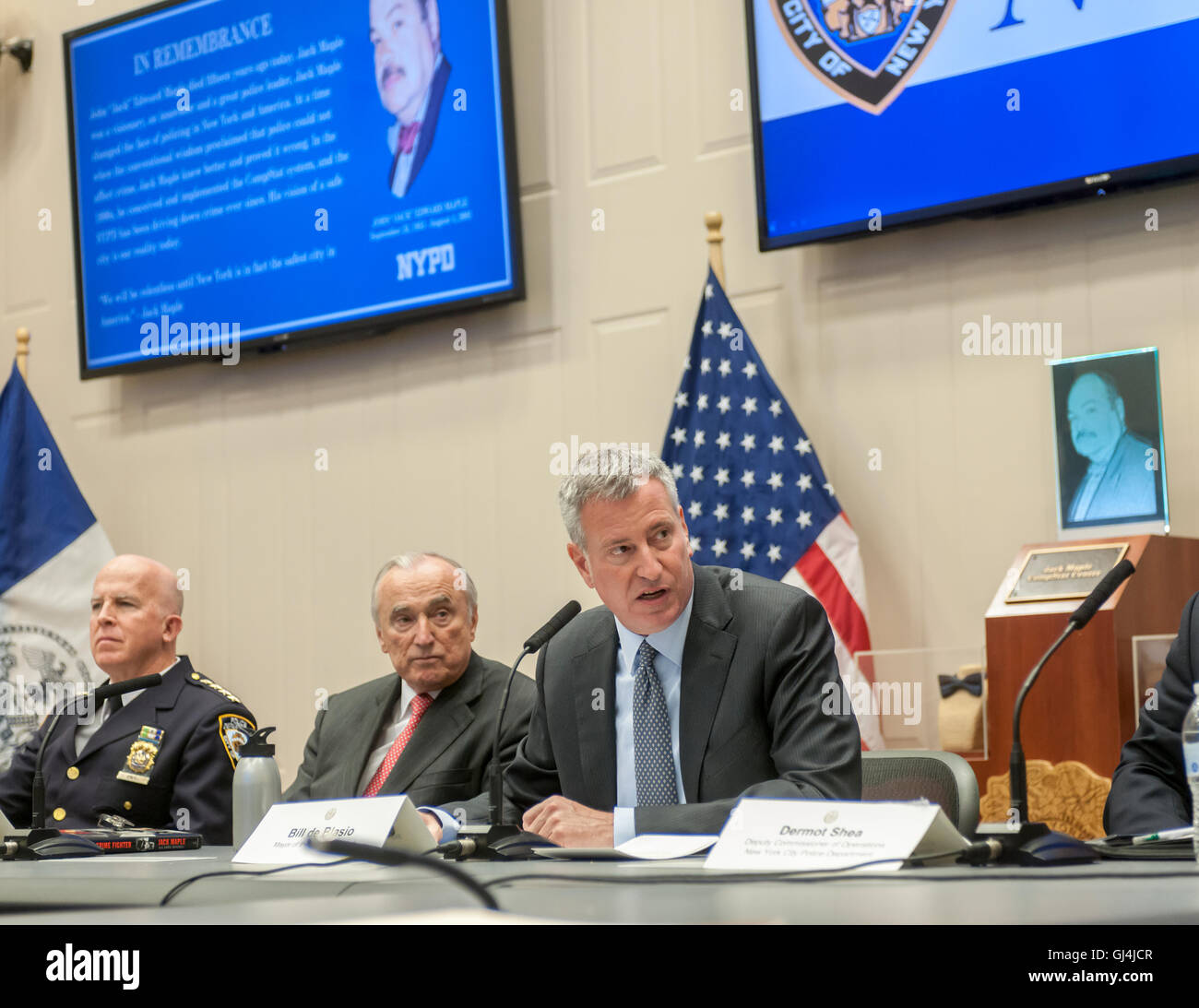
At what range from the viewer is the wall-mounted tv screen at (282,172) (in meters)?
4.83

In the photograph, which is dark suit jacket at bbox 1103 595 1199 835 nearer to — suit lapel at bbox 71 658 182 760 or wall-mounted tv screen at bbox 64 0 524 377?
suit lapel at bbox 71 658 182 760

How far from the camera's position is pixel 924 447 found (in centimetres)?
406

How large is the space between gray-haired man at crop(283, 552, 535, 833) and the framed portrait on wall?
4.66 ft

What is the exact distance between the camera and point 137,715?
11.9 feet

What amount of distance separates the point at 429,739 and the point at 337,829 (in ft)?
5.05

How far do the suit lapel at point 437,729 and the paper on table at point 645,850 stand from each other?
1.37 metres

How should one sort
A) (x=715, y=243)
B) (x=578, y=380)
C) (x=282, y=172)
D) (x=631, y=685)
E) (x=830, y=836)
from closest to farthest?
(x=830, y=836) → (x=631, y=685) → (x=715, y=243) → (x=578, y=380) → (x=282, y=172)

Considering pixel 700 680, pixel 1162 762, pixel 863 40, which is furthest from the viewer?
pixel 863 40

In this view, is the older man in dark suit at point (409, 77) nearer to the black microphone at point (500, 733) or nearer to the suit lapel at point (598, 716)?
the suit lapel at point (598, 716)

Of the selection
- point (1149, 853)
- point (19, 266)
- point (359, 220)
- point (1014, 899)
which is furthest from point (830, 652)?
point (19, 266)

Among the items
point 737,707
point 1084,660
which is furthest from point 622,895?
point 1084,660

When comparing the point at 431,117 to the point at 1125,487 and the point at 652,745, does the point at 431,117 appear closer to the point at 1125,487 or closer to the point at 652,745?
the point at 1125,487
